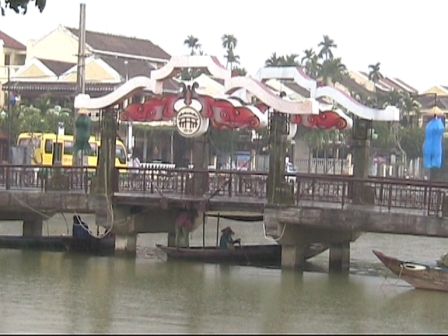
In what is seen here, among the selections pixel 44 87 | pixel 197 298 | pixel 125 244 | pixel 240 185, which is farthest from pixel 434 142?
pixel 44 87

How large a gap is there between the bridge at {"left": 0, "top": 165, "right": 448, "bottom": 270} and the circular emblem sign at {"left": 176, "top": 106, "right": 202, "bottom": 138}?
99cm

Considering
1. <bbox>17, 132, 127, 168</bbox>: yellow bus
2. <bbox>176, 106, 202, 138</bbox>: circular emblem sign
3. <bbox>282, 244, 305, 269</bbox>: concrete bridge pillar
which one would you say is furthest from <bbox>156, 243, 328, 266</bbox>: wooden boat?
<bbox>17, 132, 127, 168</bbox>: yellow bus

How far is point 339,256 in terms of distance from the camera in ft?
90.8

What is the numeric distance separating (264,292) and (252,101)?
9792 millimetres

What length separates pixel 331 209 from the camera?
82.9 ft

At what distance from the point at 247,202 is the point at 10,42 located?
50.6 metres

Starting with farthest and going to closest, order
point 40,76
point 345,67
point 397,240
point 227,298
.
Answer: point 345,67
point 40,76
point 397,240
point 227,298

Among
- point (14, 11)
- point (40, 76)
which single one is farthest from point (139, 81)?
point (40, 76)

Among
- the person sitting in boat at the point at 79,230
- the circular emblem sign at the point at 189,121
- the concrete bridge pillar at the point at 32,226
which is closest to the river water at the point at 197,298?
the person sitting in boat at the point at 79,230

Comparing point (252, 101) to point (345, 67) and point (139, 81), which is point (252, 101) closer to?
point (139, 81)

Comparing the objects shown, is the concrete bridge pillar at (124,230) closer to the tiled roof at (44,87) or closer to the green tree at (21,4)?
the green tree at (21,4)

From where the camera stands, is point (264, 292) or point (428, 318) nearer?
point (428, 318)

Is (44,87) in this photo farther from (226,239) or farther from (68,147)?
(226,239)

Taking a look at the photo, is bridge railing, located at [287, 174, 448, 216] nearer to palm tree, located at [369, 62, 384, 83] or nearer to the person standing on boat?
the person standing on boat
